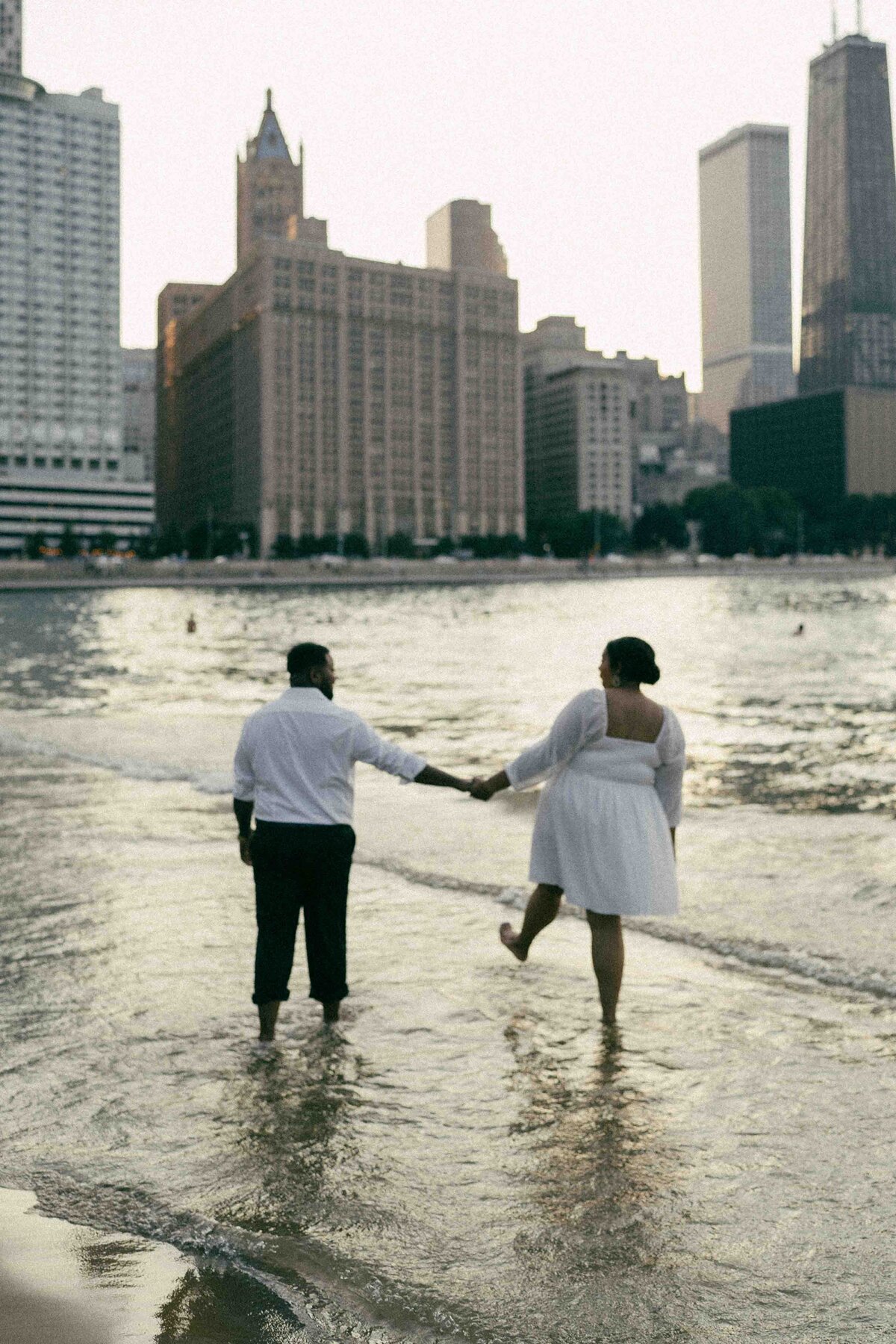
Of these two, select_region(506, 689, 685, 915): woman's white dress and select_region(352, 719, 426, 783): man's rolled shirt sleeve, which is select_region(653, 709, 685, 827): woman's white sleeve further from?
select_region(352, 719, 426, 783): man's rolled shirt sleeve

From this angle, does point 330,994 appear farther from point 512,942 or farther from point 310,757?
point 310,757

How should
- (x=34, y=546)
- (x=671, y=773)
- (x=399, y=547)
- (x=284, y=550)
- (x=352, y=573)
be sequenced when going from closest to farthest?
(x=671, y=773) → (x=352, y=573) → (x=34, y=546) → (x=284, y=550) → (x=399, y=547)

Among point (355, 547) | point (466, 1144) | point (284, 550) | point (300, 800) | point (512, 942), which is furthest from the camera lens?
point (355, 547)

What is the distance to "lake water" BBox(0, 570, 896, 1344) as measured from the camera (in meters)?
4.10

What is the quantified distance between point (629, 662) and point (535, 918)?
5.10 ft

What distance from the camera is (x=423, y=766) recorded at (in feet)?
20.3

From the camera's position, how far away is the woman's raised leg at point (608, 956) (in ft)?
21.0

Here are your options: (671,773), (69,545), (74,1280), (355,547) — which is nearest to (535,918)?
(671,773)

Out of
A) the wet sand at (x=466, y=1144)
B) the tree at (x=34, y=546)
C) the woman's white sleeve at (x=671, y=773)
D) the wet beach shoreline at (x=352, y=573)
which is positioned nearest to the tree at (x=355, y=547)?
the wet beach shoreline at (x=352, y=573)

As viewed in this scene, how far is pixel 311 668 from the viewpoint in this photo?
617 cm

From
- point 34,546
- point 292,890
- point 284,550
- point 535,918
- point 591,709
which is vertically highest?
point 34,546

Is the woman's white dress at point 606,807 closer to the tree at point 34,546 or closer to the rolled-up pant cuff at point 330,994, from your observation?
the rolled-up pant cuff at point 330,994

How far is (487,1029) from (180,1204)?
2.24 m

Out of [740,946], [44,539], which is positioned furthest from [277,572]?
[740,946]
